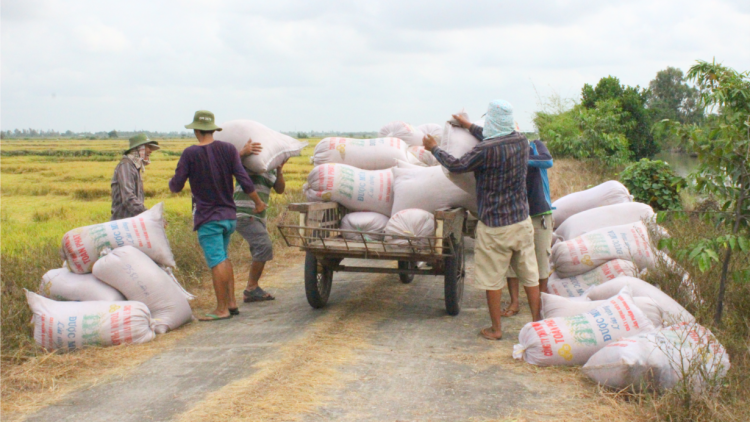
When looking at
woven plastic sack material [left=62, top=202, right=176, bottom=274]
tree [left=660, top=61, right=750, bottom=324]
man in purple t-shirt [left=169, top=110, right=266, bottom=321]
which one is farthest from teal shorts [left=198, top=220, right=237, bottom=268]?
tree [left=660, top=61, right=750, bottom=324]

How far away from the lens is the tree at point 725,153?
401 centimetres

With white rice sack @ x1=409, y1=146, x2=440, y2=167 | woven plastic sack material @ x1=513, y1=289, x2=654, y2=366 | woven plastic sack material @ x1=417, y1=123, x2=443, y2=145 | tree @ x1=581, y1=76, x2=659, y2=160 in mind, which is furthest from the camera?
tree @ x1=581, y1=76, x2=659, y2=160

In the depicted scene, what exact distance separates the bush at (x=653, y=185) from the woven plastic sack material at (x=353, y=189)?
598 cm

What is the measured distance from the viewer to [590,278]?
5.32 meters

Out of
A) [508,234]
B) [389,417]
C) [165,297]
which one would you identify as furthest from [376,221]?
[389,417]

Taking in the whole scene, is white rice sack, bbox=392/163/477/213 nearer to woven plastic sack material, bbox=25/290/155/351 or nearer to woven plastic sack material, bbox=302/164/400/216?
woven plastic sack material, bbox=302/164/400/216

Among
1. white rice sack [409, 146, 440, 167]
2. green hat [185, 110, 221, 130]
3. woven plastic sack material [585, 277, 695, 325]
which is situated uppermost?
green hat [185, 110, 221, 130]

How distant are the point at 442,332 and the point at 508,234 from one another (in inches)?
37.0

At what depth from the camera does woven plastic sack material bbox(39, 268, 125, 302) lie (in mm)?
4695

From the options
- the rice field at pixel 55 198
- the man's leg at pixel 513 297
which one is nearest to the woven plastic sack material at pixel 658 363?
the man's leg at pixel 513 297

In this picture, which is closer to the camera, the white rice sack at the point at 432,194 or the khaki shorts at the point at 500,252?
the khaki shorts at the point at 500,252

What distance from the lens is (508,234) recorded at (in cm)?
441

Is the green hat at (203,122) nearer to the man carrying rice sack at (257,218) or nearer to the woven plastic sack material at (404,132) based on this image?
the man carrying rice sack at (257,218)

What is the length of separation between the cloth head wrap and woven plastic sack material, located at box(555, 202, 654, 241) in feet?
7.18
